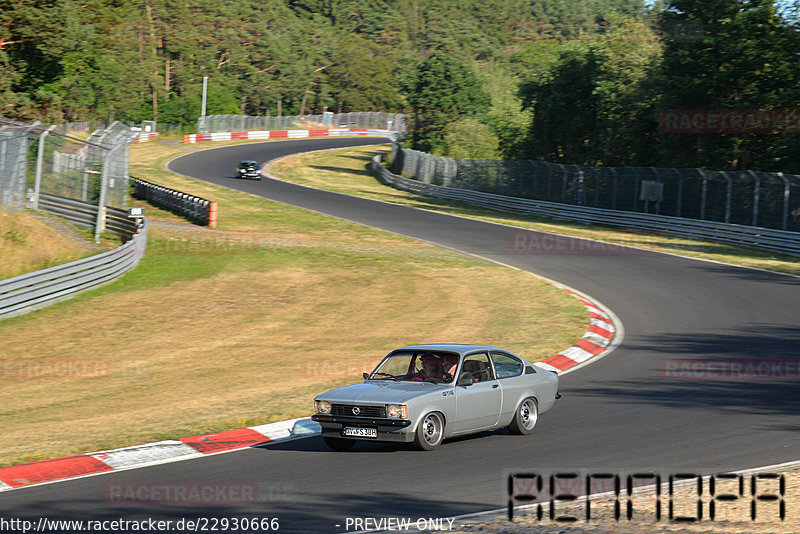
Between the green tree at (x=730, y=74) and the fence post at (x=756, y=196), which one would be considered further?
the green tree at (x=730, y=74)

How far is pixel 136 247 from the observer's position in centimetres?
2833

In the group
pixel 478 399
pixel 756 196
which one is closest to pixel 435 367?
pixel 478 399

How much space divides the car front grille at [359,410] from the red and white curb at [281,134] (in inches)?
3432

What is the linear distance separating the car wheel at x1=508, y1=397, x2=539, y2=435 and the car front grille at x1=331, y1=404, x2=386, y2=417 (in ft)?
6.95

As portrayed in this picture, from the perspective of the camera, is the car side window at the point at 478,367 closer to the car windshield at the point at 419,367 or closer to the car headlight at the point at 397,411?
the car windshield at the point at 419,367

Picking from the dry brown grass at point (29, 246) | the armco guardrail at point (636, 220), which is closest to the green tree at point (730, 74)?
the armco guardrail at point (636, 220)

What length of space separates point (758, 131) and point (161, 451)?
36230mm

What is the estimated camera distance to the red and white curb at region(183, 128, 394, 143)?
318ft

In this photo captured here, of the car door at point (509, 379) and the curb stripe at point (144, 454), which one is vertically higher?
the car door at point (509, 379)

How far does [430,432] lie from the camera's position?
10.7 m

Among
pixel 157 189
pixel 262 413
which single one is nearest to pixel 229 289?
pixel 262 413

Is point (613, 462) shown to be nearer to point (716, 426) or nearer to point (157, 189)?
point (716, 426)

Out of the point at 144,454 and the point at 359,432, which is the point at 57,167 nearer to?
the point at 144,454

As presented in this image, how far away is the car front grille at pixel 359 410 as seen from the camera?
10406 millimetres
